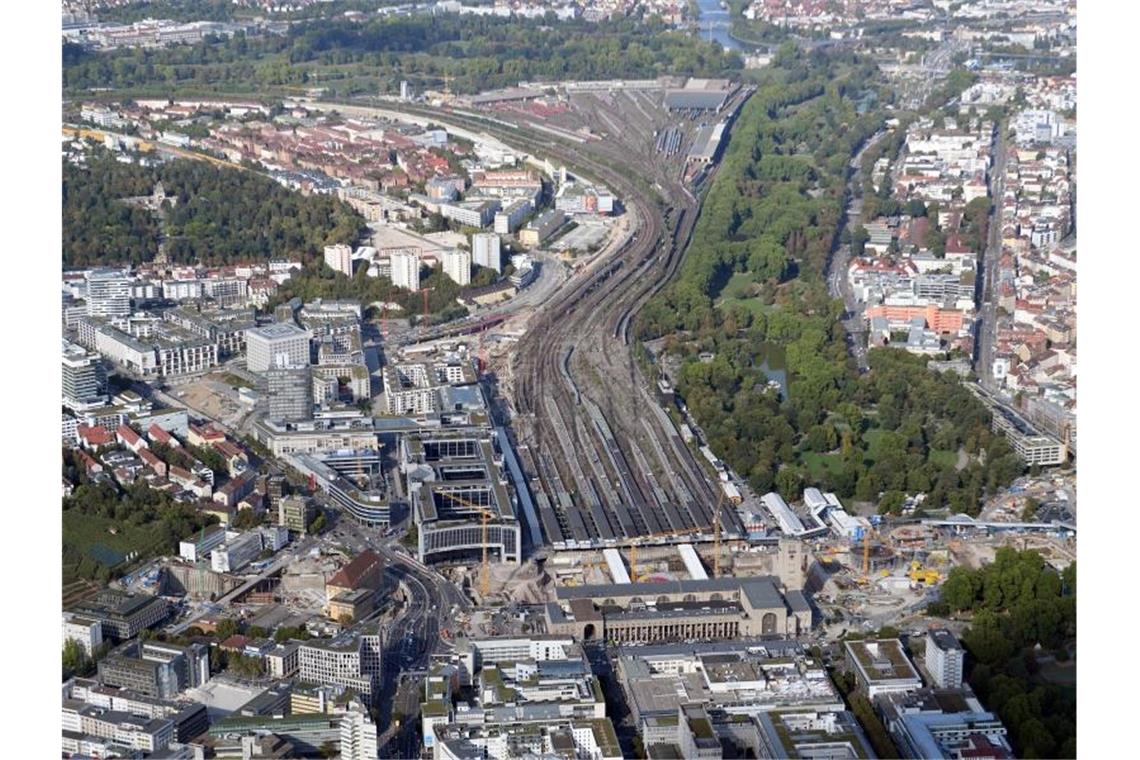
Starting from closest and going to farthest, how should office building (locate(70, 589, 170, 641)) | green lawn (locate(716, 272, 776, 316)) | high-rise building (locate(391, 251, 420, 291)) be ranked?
office building (locate(70, 589, 170, 641)), green lawn (locate(716, 272, 776, 316)), high-rise building (locate(391, 251, 420, 291))

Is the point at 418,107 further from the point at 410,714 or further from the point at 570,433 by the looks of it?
the point at 410,714

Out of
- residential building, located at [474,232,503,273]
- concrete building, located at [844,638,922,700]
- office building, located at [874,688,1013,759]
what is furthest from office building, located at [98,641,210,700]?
residential building, located at [474,232,503,273]

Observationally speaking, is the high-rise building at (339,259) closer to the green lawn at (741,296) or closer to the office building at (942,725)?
the green lawn at (741,296)

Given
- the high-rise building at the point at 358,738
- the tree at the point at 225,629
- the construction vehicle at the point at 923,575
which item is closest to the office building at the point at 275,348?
the tree at the point at 225,629

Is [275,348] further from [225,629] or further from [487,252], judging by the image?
[225,629]

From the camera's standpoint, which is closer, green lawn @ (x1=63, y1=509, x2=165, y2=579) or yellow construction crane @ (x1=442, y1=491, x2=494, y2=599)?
yellow construction crane @ (x1=442, y1=491, x2=494, y2=599)

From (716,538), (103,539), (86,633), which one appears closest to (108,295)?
(103,539)

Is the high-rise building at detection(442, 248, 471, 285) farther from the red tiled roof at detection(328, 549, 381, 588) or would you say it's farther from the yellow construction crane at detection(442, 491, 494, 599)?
the red tiled roof at detection(328, 549, 381, 588)
